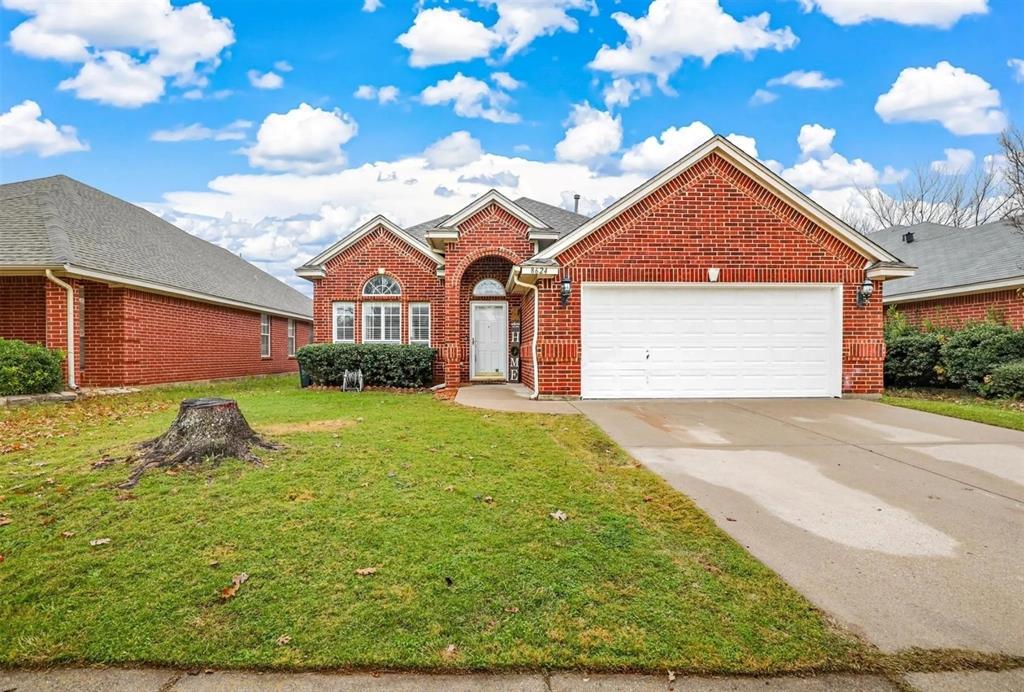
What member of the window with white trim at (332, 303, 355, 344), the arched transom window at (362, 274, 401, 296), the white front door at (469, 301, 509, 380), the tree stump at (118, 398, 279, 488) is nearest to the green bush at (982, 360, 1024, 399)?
the white front door at (469, 301, 509, 380)

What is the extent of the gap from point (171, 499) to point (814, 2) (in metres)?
16.2

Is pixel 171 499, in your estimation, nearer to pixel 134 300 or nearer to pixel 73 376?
pixel 73 376

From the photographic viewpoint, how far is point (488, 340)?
55.0 feet

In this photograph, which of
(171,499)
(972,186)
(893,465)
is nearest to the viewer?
(171,499)

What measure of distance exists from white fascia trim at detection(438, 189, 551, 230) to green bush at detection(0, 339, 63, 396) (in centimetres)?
947

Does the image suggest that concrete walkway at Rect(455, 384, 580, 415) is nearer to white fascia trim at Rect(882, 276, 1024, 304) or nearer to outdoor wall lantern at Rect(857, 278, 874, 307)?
outdoor wall lantern at Rect(857, 278, 874, 307)

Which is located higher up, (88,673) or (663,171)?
(663,171)

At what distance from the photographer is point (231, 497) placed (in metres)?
4.46

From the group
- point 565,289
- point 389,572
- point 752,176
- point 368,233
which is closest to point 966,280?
point 752,176

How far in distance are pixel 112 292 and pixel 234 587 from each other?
13.9m

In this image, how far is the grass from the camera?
863 centimetres

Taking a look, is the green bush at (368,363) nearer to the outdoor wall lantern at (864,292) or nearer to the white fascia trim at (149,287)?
the white fascia trim at (149,287)

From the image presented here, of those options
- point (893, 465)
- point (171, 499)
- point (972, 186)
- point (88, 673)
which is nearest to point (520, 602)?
point (88, 673)

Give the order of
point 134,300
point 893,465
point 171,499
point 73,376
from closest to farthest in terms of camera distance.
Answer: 1. point 171,499
2. point 893,465
3. point 73,376
4. point 134,300
